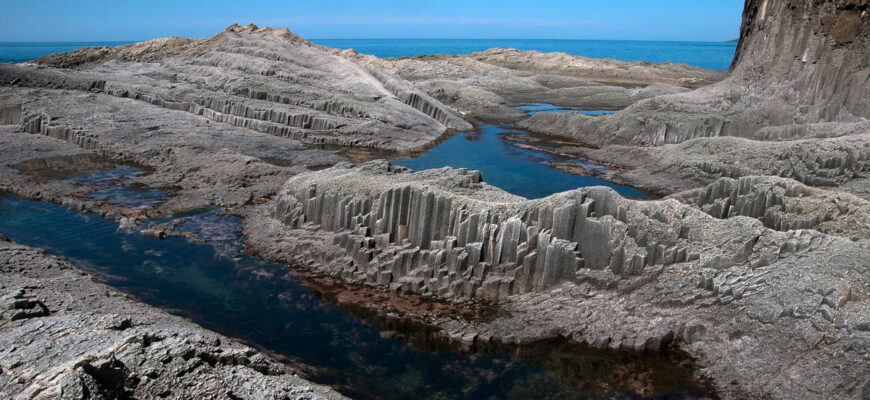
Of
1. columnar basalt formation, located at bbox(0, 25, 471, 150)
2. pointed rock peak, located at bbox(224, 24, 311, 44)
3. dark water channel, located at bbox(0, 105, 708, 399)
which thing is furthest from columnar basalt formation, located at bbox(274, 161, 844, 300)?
pointed rock peak, located at bbox(224, 24, 311, 44)

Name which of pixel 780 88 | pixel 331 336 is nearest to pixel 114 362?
pixel 331 336

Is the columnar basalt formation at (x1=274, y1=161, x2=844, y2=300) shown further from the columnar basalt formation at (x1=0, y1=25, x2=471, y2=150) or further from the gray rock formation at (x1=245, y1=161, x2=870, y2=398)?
the columnar basalt formation at (x1=0, y1=25, x2=471, y2=150)

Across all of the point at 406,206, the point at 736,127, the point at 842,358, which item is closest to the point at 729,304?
the point at 842,358

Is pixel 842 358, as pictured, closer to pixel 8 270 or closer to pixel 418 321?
pixel 418 321

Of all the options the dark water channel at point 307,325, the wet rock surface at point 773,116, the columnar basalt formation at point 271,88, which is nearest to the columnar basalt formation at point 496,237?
the dark water channel at point 307,325

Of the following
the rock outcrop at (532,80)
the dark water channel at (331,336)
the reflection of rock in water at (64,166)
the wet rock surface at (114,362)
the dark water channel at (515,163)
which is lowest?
the dark water channel at (331,336)

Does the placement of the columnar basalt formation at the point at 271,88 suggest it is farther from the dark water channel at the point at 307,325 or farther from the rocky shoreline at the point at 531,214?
the dark water channel at the point at 307,325
